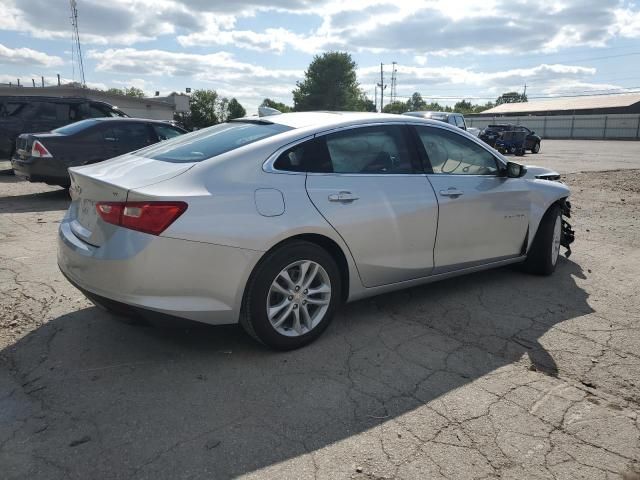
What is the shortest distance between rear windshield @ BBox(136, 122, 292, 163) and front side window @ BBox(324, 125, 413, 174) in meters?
0.40

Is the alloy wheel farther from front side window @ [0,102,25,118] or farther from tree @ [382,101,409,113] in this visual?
tree @ [382,101,409,113]

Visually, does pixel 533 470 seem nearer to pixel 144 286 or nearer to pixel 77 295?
pixel 144 286

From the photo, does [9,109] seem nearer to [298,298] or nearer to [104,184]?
[104,184]

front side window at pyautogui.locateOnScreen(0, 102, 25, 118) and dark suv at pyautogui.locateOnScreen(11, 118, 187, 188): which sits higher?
front side window at pyautogui.locateOnScreen(0, 102, 25, 118)

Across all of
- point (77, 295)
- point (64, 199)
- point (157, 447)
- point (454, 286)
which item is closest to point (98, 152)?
A: point (64, 199)

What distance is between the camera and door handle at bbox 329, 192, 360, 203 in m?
3.67

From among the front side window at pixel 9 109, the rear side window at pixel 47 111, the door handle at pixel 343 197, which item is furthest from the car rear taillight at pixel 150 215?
the front side window at pixel 9 109

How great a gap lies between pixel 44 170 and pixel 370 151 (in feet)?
23.5

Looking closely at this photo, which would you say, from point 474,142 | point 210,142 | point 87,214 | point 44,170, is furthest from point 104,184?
point 44,170

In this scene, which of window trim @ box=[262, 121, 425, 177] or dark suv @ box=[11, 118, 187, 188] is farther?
dark suv @ box=[11, 118, 187, 188]

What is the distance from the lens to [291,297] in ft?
11.6

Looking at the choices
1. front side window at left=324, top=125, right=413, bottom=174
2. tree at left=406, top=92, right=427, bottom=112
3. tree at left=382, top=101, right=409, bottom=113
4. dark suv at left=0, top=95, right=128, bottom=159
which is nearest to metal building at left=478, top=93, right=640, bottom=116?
tree at left=382, top=101, right=409, bottom=113

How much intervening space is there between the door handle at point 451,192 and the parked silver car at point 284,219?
0.5 inches

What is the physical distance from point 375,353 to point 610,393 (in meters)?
1.44
